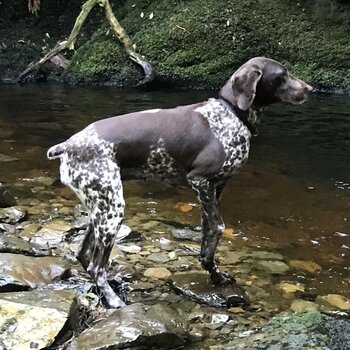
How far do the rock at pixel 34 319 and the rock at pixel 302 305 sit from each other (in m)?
1.68

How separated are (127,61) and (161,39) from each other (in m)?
1.08

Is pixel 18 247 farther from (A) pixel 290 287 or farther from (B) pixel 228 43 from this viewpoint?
(B) pixel 228 43

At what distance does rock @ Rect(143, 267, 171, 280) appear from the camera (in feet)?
17.0

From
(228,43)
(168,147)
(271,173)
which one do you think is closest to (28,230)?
(168,147)

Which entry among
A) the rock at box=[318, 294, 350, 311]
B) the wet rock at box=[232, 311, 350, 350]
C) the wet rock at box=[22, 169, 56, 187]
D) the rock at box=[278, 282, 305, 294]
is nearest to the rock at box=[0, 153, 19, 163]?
the wet rock at box=[22, 169, 56, 187]

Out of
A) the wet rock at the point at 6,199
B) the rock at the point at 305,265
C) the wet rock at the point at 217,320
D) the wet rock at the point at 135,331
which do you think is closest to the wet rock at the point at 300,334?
the wet rock at the point at 217,320

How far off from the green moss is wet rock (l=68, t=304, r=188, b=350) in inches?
461

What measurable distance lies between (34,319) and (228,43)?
41.4ft

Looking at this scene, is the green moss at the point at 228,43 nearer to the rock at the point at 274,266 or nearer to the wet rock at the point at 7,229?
the wet rock at the point at 7,229

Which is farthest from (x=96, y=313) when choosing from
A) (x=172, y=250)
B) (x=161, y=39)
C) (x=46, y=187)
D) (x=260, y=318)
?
(x=161, y=39)

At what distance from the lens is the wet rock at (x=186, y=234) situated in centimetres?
619

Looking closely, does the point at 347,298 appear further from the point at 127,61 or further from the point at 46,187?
the point at 127,61

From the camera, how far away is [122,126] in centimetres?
447

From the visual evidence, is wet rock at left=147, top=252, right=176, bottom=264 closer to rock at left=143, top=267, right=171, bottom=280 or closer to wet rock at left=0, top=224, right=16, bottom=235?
rock at left=143, top=267, right=171, bottom=280
